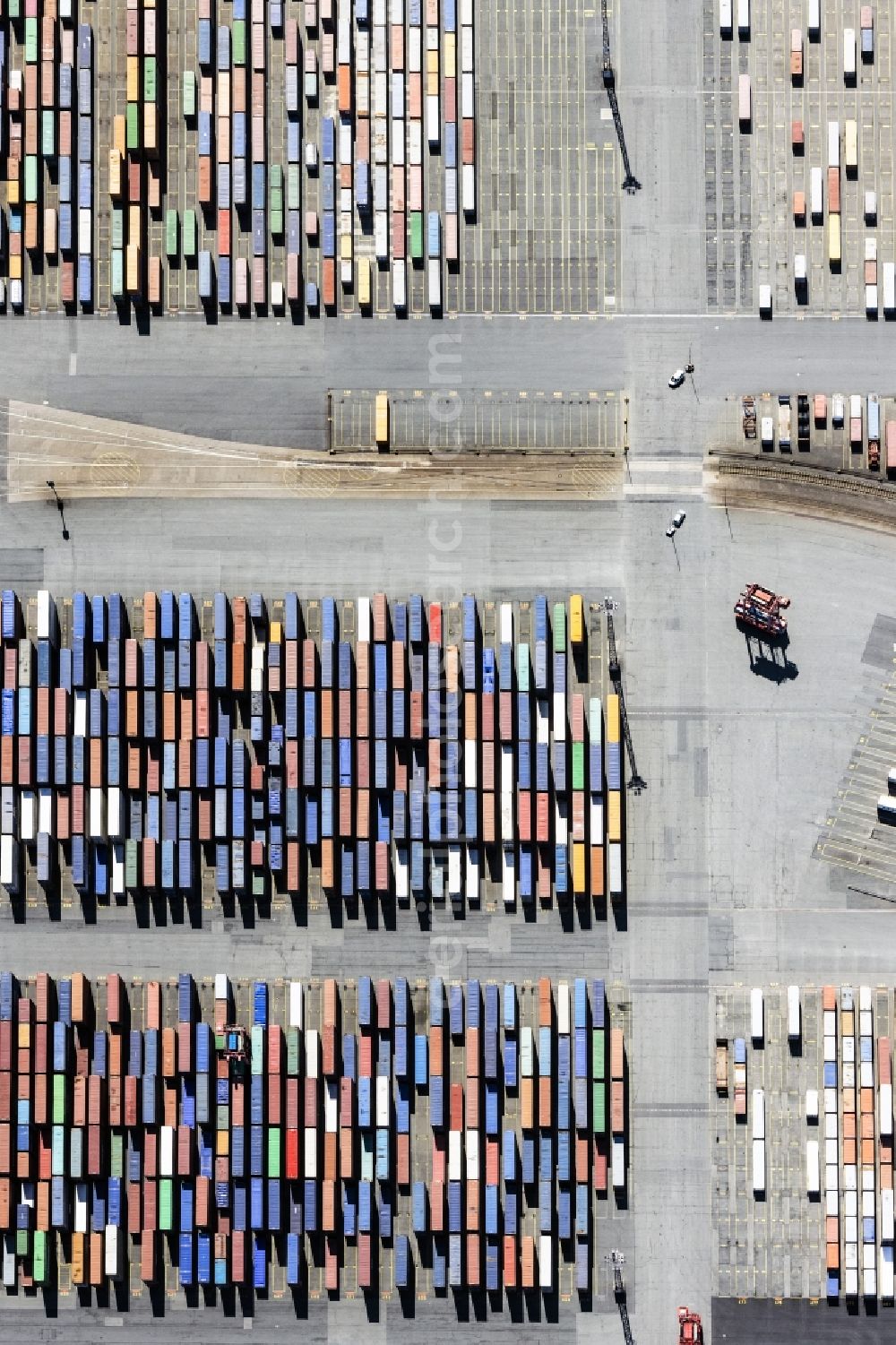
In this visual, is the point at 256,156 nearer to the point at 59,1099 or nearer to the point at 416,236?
the point at 416,236

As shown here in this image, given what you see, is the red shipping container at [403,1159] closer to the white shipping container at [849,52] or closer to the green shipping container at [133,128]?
the green shipping container at [133,128]

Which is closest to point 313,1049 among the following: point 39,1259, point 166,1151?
point 166,1151

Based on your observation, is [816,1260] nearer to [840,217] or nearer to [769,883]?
[769,883]

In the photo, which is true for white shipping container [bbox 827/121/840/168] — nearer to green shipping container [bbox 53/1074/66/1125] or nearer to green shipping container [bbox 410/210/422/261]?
green shipping container [bbox 410/210/422/261]

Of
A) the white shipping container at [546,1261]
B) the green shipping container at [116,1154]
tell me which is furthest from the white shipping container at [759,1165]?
the green shipping container at [116,1154]

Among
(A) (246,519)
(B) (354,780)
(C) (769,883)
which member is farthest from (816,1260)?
(A) (246,519)

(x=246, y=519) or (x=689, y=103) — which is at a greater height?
(x=689, y=103)
